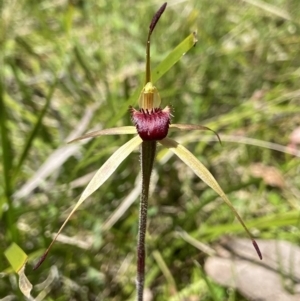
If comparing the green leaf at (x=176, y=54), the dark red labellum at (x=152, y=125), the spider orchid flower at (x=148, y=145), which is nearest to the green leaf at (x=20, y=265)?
the spider orchid flower at (x=148, y=145)

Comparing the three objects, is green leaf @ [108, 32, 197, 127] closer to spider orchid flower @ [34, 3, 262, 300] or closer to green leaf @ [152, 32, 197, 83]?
green leaf @ [152, 32, 197, 83]

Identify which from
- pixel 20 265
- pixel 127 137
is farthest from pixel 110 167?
pixel 127 137

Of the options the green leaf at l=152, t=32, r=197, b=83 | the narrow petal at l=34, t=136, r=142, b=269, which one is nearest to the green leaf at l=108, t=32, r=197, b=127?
the green leaf at l=152, t=32, r=197, b=83

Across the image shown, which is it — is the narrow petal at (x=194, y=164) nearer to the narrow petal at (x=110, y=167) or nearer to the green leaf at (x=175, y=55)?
the narrow petal at (x=110, y=167)

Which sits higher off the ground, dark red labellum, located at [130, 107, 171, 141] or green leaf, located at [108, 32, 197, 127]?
green leaf, located at [108, 32, 197, 127]

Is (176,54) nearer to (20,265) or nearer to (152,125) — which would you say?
(152,125)

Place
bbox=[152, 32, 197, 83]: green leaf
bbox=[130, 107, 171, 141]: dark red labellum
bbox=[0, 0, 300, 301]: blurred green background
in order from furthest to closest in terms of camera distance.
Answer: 1. bbox=[0, 0, 300, 301]: blurred green background
2. bbox=[152, 32, 197, 83]: green leaf
3. bbox=[130, 107, 171, 141]: dark red labellum
